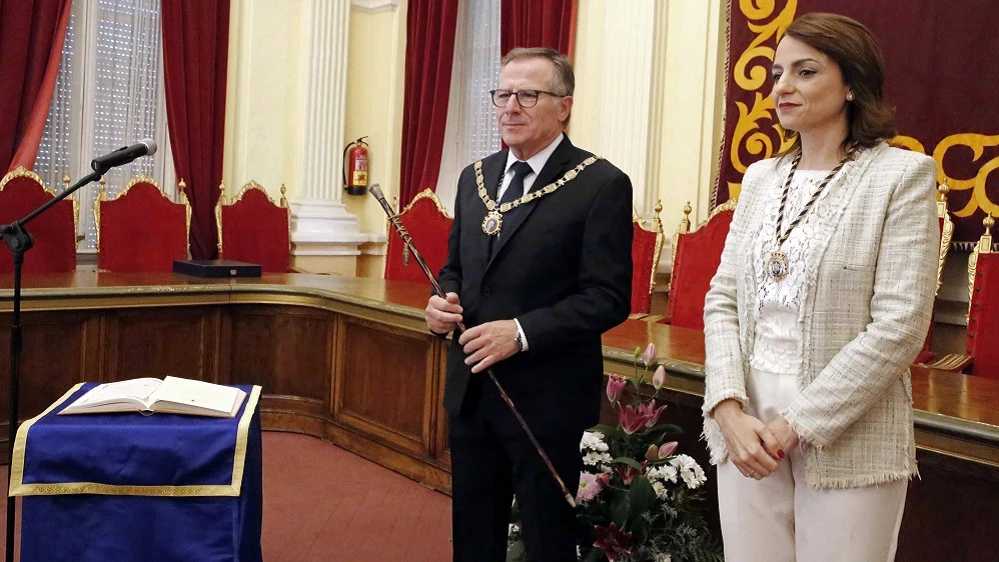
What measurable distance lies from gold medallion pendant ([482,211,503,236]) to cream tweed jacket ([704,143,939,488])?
62 cm

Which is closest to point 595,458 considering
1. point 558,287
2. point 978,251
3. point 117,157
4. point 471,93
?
point 558,287

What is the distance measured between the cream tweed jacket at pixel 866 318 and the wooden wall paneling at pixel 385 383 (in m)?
2.26

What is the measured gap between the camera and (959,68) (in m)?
3.72

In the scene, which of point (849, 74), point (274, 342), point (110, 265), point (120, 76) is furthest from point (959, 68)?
point (120, 76)

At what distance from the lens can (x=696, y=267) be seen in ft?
13.3

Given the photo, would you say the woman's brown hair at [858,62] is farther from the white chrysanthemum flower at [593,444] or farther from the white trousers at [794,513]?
the white chrysanthemum flower at [593,444]

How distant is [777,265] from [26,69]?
536 cm

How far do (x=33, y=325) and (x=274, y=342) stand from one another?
3.46ft

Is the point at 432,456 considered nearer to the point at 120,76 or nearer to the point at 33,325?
the point at 33,325

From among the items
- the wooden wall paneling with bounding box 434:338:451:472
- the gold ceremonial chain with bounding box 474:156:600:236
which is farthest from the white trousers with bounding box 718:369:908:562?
the wooden wall paneling with bounding box 434:338:451:472

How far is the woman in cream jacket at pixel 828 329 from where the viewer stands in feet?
4.19

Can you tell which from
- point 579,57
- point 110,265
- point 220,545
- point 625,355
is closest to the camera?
point 220,545

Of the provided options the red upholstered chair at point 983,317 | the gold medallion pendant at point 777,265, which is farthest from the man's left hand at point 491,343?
the red upholstered chair at point 983,317

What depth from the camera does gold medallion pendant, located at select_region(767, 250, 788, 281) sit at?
53.9 inches
